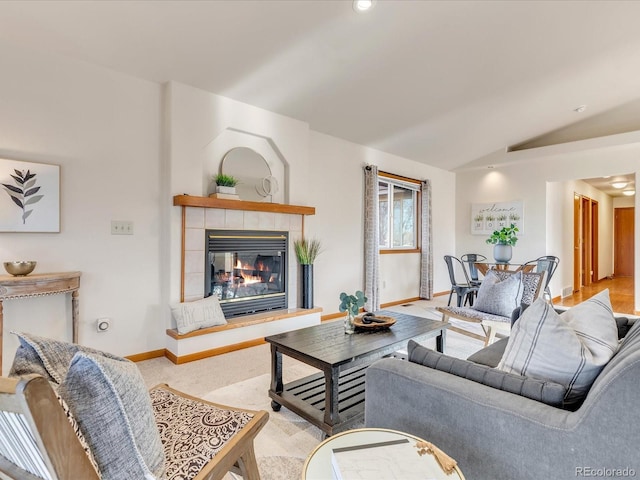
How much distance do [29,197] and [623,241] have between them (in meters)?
12.6

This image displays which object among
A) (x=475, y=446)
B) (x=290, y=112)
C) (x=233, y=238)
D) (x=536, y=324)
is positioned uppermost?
(x=290, y=112)

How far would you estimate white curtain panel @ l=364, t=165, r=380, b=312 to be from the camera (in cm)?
501

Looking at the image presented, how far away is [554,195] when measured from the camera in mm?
6113

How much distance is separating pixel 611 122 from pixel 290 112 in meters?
5.10

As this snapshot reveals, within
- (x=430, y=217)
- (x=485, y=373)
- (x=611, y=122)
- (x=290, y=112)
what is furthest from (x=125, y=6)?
(x=611, y=122)

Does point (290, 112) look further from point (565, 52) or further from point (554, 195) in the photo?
point (554, 195)

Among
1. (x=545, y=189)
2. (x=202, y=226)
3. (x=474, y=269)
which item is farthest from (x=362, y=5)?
(x=545, y=189)

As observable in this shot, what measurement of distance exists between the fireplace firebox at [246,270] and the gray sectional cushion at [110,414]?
2619mm

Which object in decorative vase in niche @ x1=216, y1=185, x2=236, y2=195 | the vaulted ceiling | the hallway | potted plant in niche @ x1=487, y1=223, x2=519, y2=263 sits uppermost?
the vaulted ceiling

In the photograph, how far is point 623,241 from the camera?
9.45 metres

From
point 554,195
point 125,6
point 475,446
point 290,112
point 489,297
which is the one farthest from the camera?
point 554,195

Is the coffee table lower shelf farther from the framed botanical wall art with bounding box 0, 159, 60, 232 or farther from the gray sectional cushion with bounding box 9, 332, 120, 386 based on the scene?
the framed botanical wall art with bounding box 0, 159, 60, 232

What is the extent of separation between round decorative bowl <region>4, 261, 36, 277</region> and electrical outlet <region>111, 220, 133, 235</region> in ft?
2.18

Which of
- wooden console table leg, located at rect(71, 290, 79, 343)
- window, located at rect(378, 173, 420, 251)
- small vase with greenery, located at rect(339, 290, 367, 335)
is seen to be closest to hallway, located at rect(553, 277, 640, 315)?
window, located at rect(378, 173, 420, 251)
